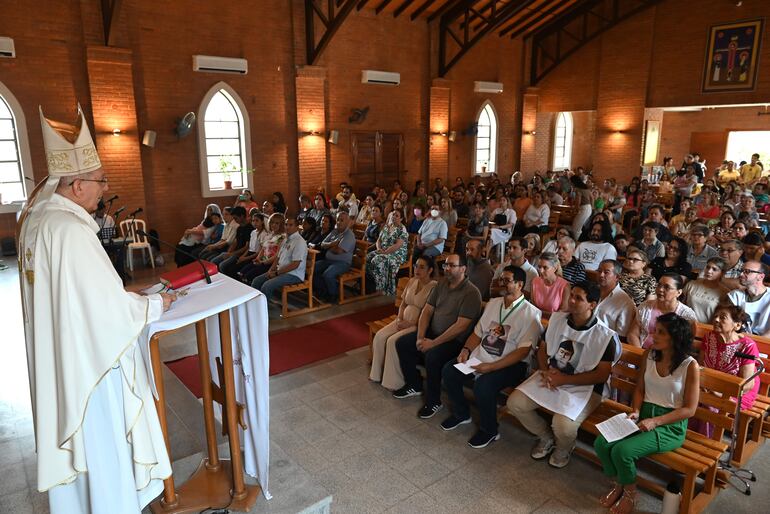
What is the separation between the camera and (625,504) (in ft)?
10.2

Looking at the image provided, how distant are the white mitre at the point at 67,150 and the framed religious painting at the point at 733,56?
15366 mm

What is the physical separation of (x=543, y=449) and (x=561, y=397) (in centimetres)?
41

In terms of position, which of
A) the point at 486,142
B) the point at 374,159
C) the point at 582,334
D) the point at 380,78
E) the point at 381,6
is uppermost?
the point at 381,6

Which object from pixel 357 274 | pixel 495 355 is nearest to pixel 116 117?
pixel 357 274

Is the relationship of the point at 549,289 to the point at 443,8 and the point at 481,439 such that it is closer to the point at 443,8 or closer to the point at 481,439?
the point at 481,439

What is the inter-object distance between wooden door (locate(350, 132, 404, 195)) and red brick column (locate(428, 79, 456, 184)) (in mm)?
990

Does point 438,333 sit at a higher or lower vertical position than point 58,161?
lower

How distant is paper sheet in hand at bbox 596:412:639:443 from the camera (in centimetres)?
312

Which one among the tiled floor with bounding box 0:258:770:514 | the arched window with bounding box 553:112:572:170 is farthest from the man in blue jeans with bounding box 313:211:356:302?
the arched window with bounding box 553:112:572:170

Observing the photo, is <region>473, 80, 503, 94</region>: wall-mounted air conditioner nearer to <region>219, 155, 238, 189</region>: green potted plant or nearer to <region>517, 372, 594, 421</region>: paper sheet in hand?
<region>219, 155, 238, 189</region>: green potted plant

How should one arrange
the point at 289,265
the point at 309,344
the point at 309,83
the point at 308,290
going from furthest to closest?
the point at 309,83 < the point at 308,290 < the point at 289,265 < the point at 309,344

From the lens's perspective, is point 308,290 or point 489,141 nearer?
point 308,290

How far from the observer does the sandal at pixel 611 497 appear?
3.17 meters

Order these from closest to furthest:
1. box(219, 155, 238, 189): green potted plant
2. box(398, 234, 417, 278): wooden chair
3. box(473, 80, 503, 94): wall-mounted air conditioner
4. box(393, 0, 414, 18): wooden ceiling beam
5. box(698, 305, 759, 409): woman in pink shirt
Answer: box(698, 305, 759, 409): woman in pink shirt, box(398, 234, 417, 278): wooden chair, box(219, 155, 238, 189): green potted plant, box(393, 0, 414, 18): wooden ceiling beam, box(473, 80, 503, 94): wall-mounted air conditioner
